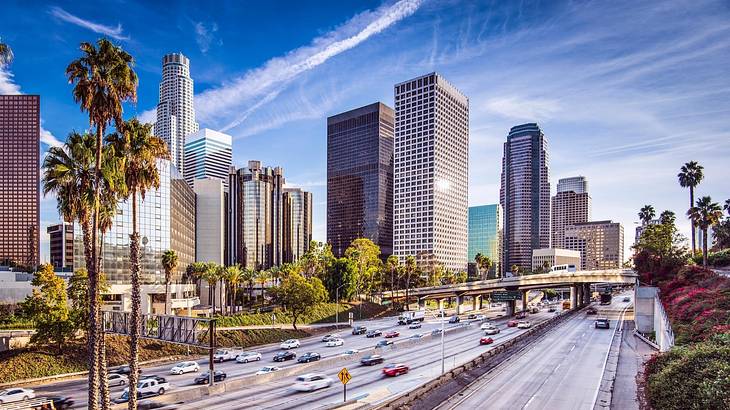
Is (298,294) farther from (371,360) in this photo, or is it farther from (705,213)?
(705,213)

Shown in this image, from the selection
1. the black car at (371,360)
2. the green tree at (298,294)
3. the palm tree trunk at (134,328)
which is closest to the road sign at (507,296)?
the green tree at (298,294)

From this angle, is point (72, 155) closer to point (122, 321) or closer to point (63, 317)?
point (122, 321)

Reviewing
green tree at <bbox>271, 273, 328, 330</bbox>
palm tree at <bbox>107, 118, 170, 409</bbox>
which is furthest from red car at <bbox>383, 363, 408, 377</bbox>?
green tree at <bbox>271, 273, 328, 330</bbox>

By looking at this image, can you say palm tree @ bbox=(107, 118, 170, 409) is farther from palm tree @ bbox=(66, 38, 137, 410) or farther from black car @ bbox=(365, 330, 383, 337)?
black car @ bbox=(365, 330, 383, 337)

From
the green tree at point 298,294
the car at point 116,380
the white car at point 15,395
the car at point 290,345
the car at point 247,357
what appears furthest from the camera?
the green tree at point 298,294

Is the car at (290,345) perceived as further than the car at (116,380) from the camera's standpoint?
Yes

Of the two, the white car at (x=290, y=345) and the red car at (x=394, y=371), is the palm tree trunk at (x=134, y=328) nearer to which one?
the red car at (x=394, y=371)

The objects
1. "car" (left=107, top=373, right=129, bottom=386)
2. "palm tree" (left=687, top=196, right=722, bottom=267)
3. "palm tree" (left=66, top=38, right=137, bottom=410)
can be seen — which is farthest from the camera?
"palm tree" (left=687, top=196, right=722, bottom=267)
